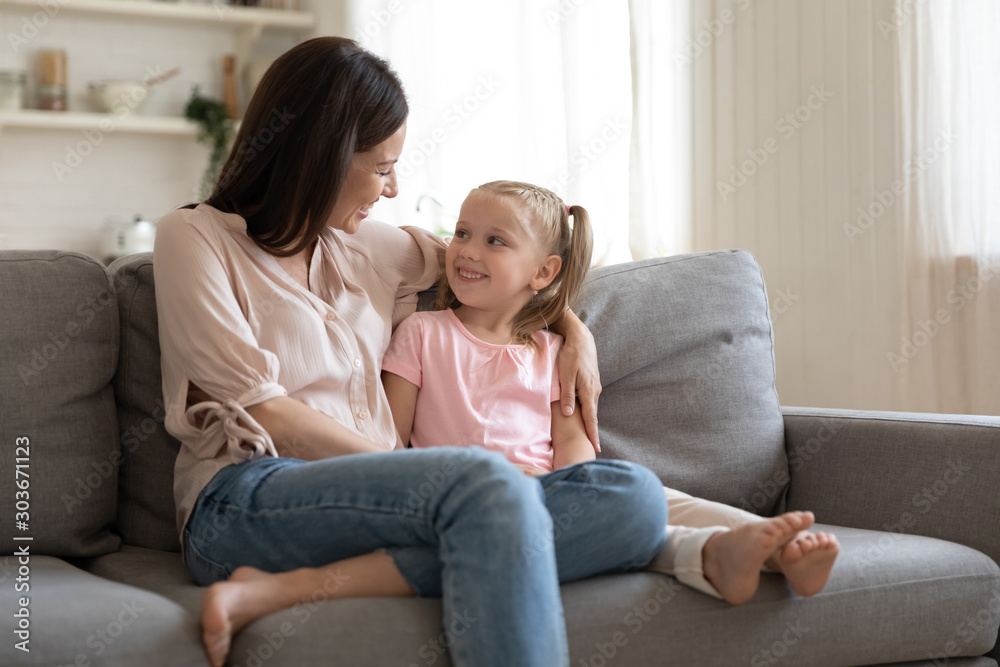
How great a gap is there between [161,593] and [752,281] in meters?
1.22

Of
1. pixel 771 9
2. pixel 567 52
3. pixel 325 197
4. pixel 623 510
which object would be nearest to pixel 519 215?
pixel 325 197

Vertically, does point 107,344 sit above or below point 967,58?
below

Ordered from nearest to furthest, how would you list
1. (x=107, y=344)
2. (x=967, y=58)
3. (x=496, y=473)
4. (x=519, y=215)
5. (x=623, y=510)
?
(x=496, y=473), (x=623, y=510), (x=107, y=344), (x=519, y=215), (x=967, y=58)

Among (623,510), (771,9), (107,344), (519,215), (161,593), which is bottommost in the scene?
(161,593)

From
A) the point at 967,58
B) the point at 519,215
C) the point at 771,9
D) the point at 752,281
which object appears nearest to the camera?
the point at 519,215

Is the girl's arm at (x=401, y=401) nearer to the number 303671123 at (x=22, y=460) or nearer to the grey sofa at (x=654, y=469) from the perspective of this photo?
the grey sofa at (x=654, y=469)

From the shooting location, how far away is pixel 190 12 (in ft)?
13.6

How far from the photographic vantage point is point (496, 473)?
3.51ft

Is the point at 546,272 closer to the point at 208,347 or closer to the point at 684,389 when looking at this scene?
the point at 684,389

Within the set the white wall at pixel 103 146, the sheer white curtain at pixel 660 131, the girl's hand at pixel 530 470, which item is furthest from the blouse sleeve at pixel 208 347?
the white wall at pixel 103 146

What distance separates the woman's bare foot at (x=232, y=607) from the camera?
40.6 inches

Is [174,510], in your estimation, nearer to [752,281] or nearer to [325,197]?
[325,197]

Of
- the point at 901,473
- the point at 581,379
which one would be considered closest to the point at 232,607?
the point at 581,379

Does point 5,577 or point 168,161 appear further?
point 168,161
